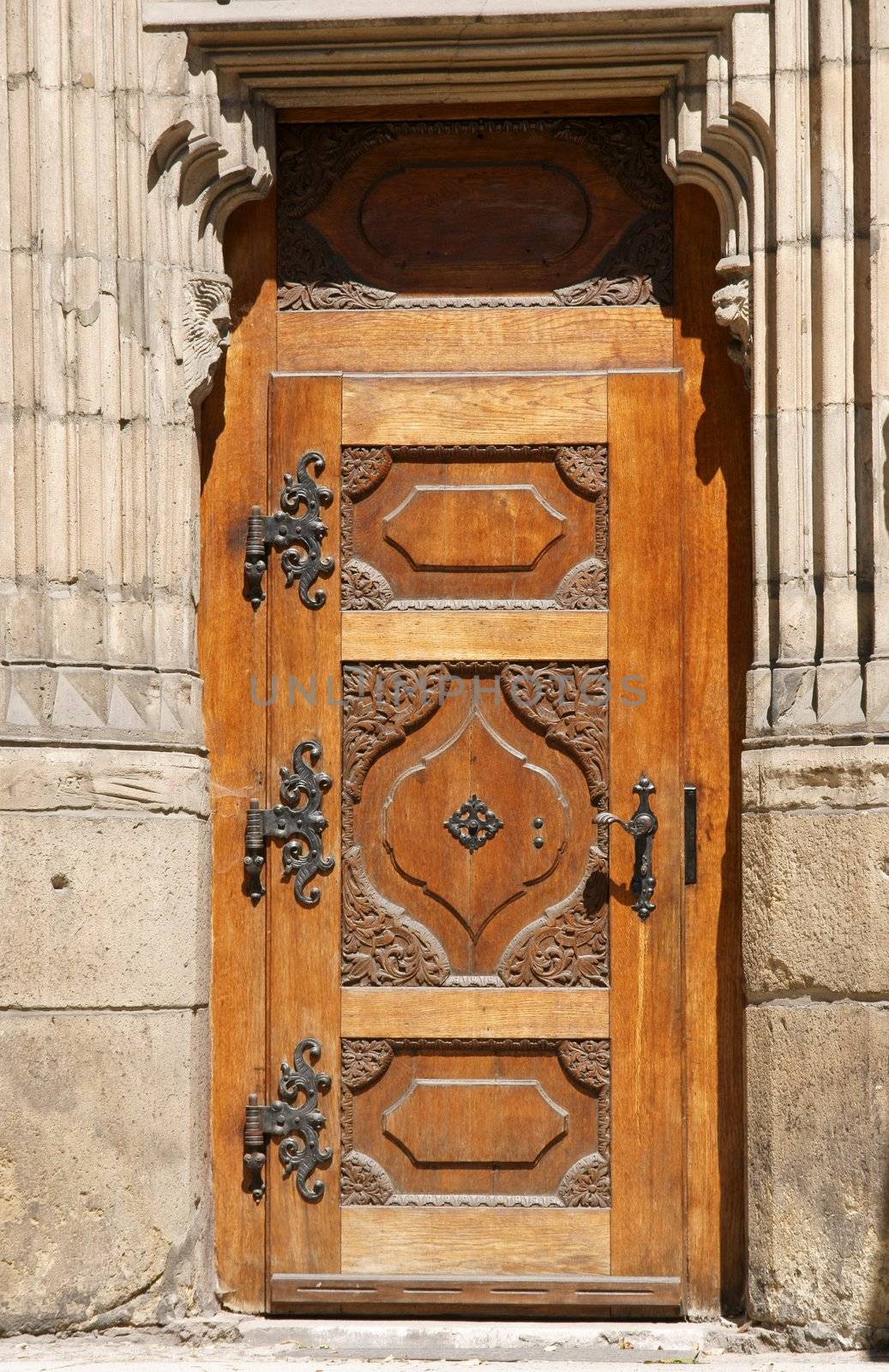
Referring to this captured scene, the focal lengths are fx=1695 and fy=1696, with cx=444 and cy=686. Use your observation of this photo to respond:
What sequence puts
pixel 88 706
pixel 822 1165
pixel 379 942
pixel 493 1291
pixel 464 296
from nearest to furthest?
pixel 822 1165
pixel 88 706
pixel 493 1291
pixel 379 942
pixel 464 296

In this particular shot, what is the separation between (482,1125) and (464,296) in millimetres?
2134

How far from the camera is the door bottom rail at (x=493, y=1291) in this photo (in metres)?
4.21

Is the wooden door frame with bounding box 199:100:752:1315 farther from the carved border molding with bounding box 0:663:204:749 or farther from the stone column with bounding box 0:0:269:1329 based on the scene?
the carved border molding with bounding box 0:663:204:749

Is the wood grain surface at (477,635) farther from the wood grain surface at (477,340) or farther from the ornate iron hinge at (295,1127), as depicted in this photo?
the ornate iron hinge at (295,1127)

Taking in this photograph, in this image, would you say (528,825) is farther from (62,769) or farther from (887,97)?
(887,97)

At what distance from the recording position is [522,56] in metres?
4.25

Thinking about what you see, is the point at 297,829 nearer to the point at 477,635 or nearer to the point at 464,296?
the point at 477,635

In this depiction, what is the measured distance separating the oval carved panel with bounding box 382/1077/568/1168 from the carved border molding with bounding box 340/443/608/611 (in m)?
1.22

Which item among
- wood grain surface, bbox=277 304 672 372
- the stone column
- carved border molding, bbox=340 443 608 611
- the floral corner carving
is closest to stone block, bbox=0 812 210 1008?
the stone column

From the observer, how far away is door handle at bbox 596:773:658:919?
4285mm

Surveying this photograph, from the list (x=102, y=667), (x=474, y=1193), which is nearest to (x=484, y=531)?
(x=102, y=667)

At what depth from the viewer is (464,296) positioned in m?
4.43

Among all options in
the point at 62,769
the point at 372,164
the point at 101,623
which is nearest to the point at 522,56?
the point at 372,164

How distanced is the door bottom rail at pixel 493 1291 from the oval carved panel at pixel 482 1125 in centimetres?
29
